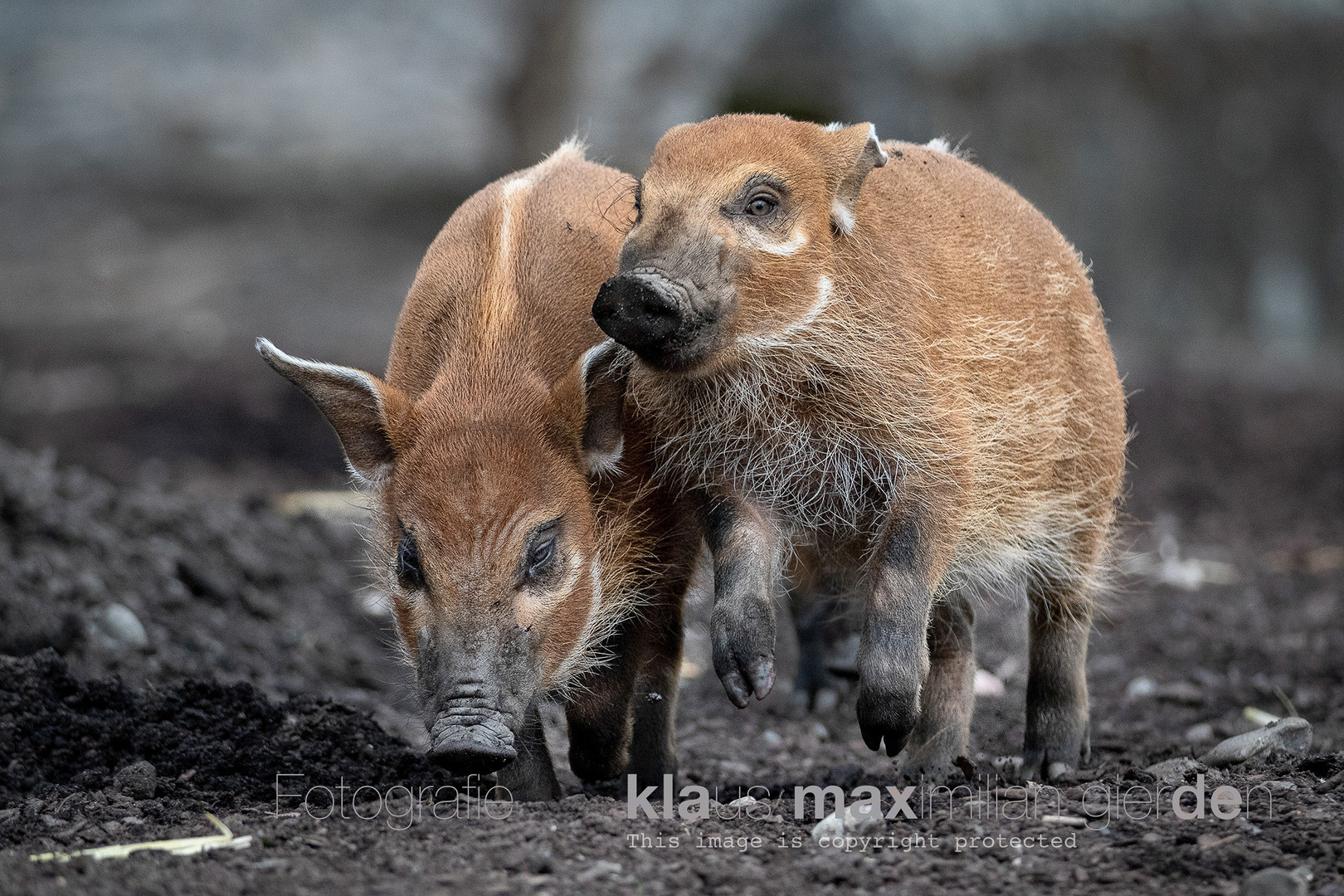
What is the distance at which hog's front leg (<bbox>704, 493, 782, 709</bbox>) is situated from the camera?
4184mm

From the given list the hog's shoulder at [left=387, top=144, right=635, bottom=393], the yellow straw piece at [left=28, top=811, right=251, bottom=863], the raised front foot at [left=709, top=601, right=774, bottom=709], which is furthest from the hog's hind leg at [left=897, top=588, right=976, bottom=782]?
the yellow straw piece at [left=28, top=811, right=251, bottom=863]

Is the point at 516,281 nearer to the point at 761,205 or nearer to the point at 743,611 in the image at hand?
the point at 761,205

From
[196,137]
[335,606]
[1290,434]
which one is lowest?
[335,606]

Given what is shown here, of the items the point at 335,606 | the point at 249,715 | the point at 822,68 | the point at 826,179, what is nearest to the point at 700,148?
the point at 826,179

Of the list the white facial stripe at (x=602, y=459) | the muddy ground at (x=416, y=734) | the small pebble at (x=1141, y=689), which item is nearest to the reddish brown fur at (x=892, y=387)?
the white facial stripe at (x=602, y=459)

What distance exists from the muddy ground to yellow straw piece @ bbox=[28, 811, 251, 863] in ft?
0.18

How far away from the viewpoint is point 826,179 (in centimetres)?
431

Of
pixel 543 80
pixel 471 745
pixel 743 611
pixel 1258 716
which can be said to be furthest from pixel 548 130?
pixel 471 745

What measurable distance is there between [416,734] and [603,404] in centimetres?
191

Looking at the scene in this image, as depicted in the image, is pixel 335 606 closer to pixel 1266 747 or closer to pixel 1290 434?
pixel 1266 747

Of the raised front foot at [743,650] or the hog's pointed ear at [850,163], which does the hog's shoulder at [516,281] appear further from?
the raised front foot at [743,650]

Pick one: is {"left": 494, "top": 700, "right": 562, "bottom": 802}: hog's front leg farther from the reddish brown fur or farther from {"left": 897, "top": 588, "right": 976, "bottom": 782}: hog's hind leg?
{"left": 897, "top": 588, "right": 976, "bottom": 782}: hog's hind leg

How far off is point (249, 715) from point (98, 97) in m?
14.5

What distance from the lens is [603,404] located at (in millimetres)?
4445
